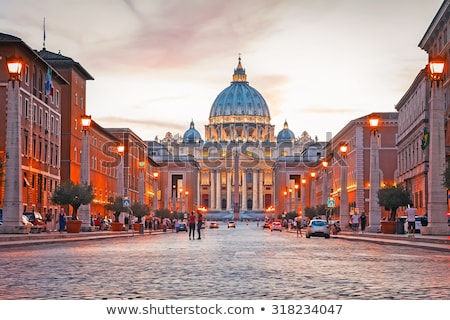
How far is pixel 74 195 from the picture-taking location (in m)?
60.4

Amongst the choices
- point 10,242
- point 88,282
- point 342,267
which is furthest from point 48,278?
point 10,242

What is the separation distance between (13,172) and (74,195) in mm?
21695

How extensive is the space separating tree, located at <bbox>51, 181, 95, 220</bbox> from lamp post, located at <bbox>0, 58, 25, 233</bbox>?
60.7 feet

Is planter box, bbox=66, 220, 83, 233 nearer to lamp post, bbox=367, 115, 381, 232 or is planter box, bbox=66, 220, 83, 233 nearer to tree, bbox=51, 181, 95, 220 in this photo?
tree, bbox=51, 181, 95, 220

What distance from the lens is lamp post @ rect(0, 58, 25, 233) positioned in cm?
3881

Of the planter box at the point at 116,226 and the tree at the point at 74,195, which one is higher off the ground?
the tree at the point at 74,195

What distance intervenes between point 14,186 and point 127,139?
93.4 m

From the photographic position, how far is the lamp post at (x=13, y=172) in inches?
1528

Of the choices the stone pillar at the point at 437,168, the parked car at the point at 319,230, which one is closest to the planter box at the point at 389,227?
the parked car at the point at 319,230

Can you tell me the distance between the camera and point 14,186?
38875 millimetres

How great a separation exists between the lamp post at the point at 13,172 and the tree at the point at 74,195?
18494 millimetres

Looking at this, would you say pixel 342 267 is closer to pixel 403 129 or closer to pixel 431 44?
pixel 431 44

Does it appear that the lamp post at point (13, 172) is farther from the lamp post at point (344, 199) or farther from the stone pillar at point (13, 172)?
the lamp post at point (344, 199)
